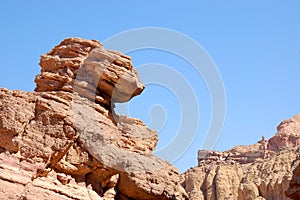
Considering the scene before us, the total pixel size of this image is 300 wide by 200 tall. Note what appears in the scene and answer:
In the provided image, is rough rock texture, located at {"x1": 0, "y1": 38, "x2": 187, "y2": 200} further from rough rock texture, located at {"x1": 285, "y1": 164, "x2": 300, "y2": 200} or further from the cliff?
rough rock texture, located at {"x1": 285, "y1": 164, "x2": 300, "y2": 200}

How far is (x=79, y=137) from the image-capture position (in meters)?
25.7

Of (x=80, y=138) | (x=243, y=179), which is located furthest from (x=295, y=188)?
(x=243, y=179)

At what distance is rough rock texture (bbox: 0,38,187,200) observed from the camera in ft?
74.7

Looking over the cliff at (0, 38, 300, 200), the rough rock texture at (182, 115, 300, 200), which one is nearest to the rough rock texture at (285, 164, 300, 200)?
the cliff at (0, 38, 300, 200)

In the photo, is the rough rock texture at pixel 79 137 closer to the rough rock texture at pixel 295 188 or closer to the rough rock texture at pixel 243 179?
the rough rock texture at pixel 295 188

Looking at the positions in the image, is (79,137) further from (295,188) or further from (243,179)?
(243,179)

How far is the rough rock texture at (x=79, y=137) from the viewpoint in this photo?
74.7ft

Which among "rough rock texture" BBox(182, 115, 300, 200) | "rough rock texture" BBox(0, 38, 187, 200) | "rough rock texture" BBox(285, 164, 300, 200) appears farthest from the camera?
"rough rock texture" BBox(182, 115, 300, 200)

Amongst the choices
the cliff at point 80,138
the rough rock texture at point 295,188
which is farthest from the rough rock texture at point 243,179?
the rough rock texture at point 295,188

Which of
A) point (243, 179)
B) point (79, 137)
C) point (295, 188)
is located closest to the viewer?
point (295, 188)

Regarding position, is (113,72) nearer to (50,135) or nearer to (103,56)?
(103,56)

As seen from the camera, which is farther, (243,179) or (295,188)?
(243,179)

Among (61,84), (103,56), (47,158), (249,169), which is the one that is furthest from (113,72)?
(249,169)

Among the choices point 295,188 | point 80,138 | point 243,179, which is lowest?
point 295,188
